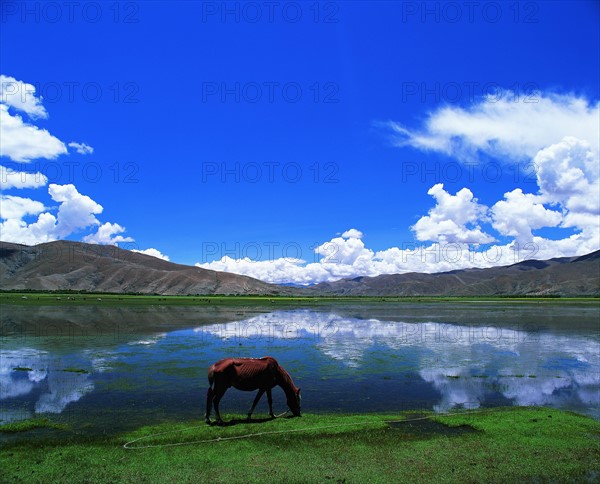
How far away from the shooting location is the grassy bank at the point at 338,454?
969 centimetres

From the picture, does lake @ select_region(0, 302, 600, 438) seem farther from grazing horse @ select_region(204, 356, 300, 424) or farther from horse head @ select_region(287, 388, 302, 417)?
grazing horse @ select_region(204, 356, 300, 424)

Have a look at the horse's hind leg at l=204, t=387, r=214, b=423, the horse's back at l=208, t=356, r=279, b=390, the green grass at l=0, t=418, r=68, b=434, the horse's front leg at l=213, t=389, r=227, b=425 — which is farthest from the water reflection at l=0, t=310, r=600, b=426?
the horse's back at l=208, t=356, r=279, b=390

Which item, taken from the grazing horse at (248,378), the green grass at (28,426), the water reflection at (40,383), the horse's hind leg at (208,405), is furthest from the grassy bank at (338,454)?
the water reflection at (40,383)

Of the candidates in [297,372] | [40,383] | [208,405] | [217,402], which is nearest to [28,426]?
[208,405]

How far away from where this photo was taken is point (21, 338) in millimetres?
33281

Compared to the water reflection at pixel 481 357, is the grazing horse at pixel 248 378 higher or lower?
higher

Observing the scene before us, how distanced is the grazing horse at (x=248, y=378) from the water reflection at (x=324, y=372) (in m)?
1.71

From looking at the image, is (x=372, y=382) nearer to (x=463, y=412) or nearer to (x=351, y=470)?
(x=463, y=412)

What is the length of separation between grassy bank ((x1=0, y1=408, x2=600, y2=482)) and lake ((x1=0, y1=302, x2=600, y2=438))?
80.3 inches

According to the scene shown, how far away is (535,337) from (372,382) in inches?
1049

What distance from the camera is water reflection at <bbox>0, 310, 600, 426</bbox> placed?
53.3 feet

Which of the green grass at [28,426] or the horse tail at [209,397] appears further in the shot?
the horse tail at [209,397]

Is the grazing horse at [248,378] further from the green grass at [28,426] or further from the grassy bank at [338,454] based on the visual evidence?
the green grass at [28,426]

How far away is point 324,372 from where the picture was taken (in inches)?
878
